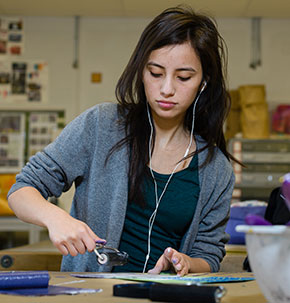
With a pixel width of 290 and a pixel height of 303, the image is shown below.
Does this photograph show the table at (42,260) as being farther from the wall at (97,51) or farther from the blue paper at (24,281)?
the wall at (97,51)

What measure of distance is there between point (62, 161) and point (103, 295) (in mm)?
565

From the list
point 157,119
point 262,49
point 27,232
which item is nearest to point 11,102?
point 27,232

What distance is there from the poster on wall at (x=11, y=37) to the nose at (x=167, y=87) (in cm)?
446

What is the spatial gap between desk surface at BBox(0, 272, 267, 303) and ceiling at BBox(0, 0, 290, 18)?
13.5 feet

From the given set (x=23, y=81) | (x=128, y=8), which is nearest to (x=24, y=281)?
(x=128, y=8)


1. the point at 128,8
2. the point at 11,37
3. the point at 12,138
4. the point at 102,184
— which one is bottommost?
the point at 102,184

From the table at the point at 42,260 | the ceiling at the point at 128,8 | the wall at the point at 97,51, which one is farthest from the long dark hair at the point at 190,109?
the wall at the point at 97,51

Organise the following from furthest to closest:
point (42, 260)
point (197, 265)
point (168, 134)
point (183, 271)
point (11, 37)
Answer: point (11, 37)
point (42, 260)
point (168, 134)
point (197, 265)
point (183, 271)

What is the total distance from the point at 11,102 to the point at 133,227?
14.3ft

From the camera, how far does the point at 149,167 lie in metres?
1.34

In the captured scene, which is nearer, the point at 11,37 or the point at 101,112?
the point at 101,112

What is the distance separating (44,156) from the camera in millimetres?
1244

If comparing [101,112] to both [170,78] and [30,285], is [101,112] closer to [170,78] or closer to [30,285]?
[170,78]

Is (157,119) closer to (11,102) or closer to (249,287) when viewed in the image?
(249,287)
